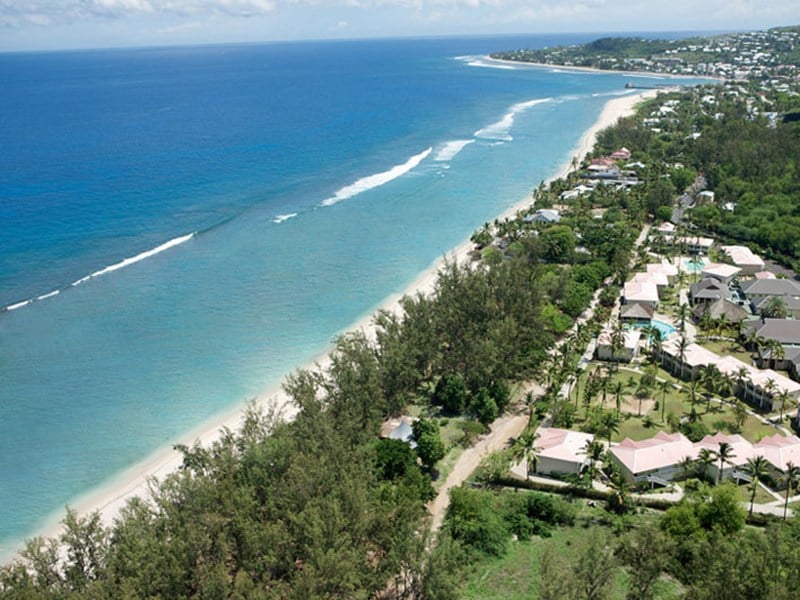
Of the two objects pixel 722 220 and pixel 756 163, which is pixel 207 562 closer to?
pixel 722 220

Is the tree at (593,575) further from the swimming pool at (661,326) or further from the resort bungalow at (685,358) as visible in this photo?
the swimming pool at (661,326)

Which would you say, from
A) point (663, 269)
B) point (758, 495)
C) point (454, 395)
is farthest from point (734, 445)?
point (663, 269)

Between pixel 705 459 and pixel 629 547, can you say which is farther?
pixel 705 459

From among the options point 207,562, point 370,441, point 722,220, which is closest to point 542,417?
point 370,441

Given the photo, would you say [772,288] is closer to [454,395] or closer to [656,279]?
[656,279]

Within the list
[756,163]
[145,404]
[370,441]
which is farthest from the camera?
[756,163]

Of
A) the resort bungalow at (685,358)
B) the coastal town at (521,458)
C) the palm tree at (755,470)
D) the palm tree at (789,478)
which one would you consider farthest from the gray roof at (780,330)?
the palm tree at (755,470)

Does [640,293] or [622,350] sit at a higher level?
[640,293]
